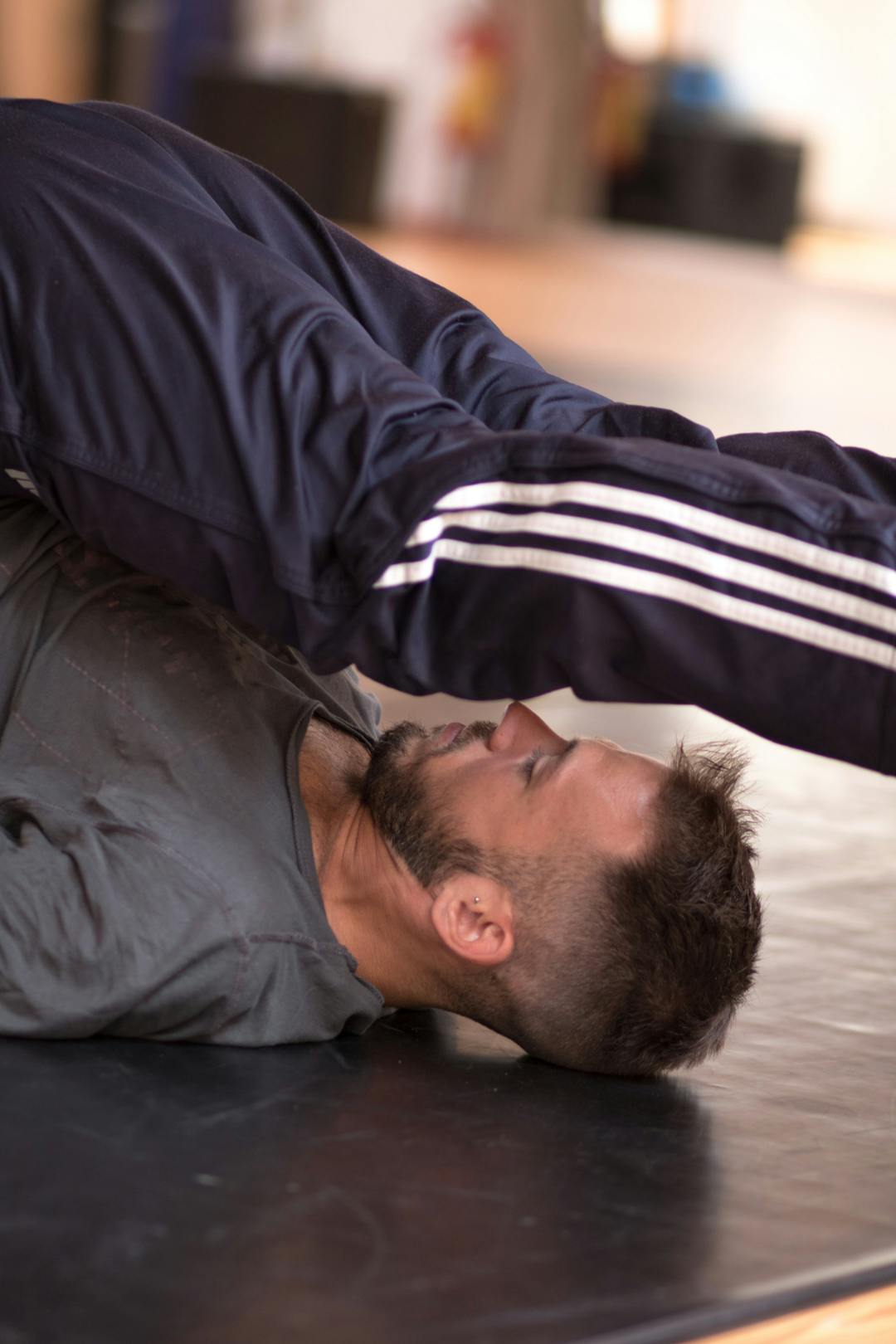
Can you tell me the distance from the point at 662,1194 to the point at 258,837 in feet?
1.89

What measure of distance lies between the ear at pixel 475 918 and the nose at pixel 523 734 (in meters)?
0.16

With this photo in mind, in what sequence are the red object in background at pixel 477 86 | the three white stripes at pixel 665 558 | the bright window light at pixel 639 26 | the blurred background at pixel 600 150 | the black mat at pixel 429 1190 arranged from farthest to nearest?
the bright window light at pixel 639 26 < the red object in background at pixel 477 86 < the blurred background at pixel 600 150 < the three white stripes at pixel 665 558 < the black mat at pixel 429 1190

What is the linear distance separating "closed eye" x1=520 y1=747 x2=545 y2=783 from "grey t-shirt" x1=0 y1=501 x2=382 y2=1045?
0.84 ft

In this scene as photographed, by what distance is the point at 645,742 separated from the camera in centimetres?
328

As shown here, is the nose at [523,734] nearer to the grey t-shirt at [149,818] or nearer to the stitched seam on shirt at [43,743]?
the grey t-shirt at [149,818]

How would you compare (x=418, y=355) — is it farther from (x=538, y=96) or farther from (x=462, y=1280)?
(x=538, y=96)

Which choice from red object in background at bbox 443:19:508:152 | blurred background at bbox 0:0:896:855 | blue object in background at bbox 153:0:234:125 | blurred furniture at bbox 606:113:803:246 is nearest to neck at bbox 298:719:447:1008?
blurred background at bbox 0:0:896:855

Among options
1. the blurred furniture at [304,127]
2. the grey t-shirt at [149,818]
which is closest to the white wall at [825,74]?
the blurred furniture at [304,127]

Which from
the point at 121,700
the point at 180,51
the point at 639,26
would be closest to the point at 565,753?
the point at 121,700

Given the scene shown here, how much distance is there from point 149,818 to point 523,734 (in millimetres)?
438

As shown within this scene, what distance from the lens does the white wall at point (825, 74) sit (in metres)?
18.6

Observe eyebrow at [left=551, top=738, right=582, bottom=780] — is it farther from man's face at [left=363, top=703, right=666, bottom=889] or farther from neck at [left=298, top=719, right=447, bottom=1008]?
neck at [left=298, top=719, right=447, bottom=1008]

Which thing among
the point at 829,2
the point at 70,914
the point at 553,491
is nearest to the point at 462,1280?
the point at 70,914

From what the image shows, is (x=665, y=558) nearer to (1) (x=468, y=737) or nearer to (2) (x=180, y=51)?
(1) (x=468, y=737)
